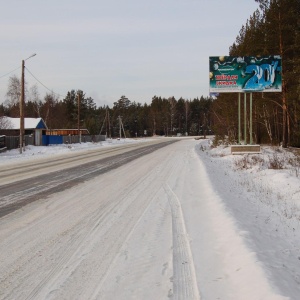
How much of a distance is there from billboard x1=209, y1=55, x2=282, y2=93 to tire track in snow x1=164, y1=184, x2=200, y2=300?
2141 centimetres

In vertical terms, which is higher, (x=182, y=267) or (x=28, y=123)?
(x=28, y=123)

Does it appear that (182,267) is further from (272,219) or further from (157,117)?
(157,117)

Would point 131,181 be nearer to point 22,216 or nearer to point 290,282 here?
point 22,216

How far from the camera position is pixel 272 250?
4844 millimetres

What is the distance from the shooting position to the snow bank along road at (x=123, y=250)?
12.2ft

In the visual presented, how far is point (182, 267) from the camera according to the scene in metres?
4.36

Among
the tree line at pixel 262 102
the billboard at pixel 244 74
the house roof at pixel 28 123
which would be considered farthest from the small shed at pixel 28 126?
the billboard at pixel 244 74

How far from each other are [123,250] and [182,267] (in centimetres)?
103

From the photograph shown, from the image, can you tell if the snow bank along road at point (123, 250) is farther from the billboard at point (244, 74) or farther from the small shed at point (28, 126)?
the small shed at point (28, 126)

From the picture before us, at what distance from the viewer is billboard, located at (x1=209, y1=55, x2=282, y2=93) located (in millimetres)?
26062

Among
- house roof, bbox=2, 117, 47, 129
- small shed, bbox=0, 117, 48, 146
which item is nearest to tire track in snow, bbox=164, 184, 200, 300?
small shed, bbox=0, 117, 48, 146

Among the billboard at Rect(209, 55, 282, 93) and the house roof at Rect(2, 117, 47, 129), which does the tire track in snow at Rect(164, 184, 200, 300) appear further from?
the house roof at Rect(2, 117, 47, 129)

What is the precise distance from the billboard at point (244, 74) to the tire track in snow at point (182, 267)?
70.2ft

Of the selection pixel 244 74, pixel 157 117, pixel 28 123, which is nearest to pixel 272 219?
pixel 244 74
